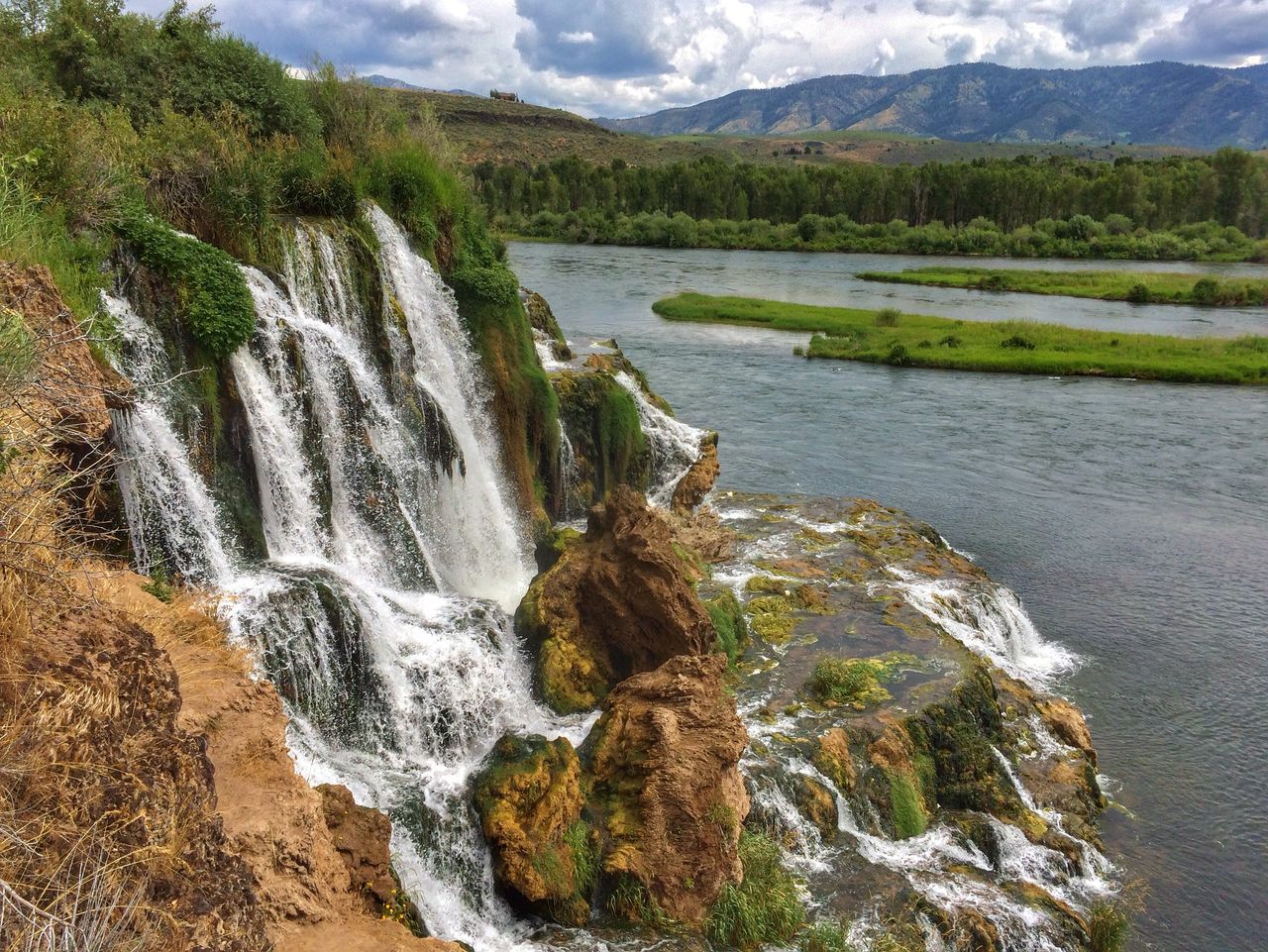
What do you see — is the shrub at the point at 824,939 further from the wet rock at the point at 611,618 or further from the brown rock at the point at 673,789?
the wet rock at the point at 611,618

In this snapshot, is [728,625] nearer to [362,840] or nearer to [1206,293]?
[362,840]

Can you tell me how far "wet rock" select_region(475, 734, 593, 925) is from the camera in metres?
10.1

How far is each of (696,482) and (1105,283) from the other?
64872 millimetres

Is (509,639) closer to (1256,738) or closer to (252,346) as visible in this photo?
(252,346)

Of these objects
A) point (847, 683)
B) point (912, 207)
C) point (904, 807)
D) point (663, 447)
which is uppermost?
point (912, 207)

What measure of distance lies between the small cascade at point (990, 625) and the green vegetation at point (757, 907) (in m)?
8.73

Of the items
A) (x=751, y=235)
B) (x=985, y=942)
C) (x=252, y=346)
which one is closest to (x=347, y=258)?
(x=252, y=346)

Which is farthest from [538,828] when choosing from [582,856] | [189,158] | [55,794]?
[189,158]

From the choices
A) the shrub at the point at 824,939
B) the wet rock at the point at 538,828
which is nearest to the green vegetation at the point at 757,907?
the shrub at the point at 824,939

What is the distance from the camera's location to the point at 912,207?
12212 cm

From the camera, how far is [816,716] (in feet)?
47.6

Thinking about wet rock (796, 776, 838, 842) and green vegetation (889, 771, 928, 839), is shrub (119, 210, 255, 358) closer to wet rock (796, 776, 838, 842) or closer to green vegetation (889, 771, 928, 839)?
wet rock (796, 776, 838, 842)

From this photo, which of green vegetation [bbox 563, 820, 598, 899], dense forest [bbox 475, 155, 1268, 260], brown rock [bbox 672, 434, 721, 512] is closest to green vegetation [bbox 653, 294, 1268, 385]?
brown rock [bbox 672, 434, 721, 512]

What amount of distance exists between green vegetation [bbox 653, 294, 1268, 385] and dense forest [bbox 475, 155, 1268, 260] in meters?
54.4
